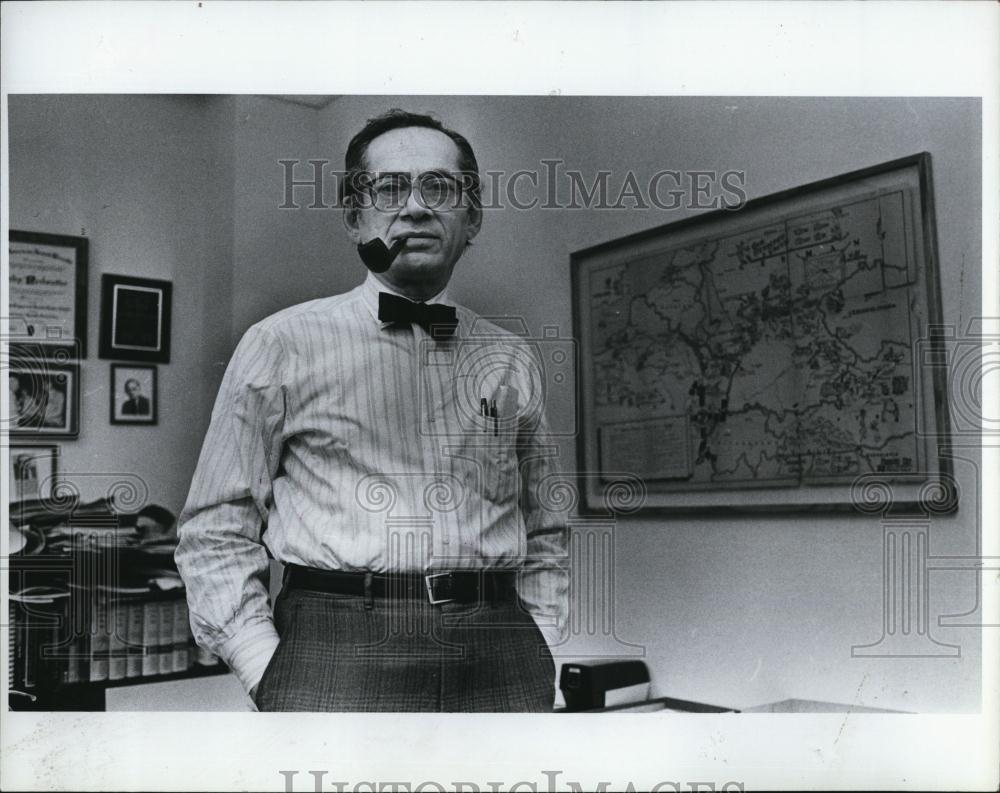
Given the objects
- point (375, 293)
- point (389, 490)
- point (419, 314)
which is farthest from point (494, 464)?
point (375, 293)

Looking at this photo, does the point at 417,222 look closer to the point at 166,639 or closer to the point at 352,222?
the point at 352,222

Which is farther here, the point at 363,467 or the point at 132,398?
the point at 132,398

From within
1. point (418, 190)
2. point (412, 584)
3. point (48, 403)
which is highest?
point (418, 190)

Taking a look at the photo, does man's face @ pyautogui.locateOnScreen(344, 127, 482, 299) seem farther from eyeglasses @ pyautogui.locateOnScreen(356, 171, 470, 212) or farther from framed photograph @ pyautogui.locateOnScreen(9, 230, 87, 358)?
framed photograph @ pyautogui.locateOnScreen(9, 230, 87, 358)

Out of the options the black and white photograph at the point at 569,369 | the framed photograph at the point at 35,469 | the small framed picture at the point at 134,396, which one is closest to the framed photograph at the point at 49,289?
the black and white photograph at the point at 569,369

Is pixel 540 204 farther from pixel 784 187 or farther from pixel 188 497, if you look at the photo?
pixel 188 497

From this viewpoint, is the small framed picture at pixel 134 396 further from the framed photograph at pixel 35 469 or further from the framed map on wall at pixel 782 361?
the framed map on wall at pixel 782 361

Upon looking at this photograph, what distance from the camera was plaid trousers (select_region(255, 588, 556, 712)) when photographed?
2.59 metres

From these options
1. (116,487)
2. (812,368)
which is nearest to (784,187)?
(812,368)

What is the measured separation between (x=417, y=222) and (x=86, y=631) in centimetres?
136

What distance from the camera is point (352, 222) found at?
273 centimetres

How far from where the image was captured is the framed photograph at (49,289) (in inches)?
108

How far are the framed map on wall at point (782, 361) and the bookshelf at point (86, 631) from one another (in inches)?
45.6

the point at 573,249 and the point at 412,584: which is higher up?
the point at 573,249
